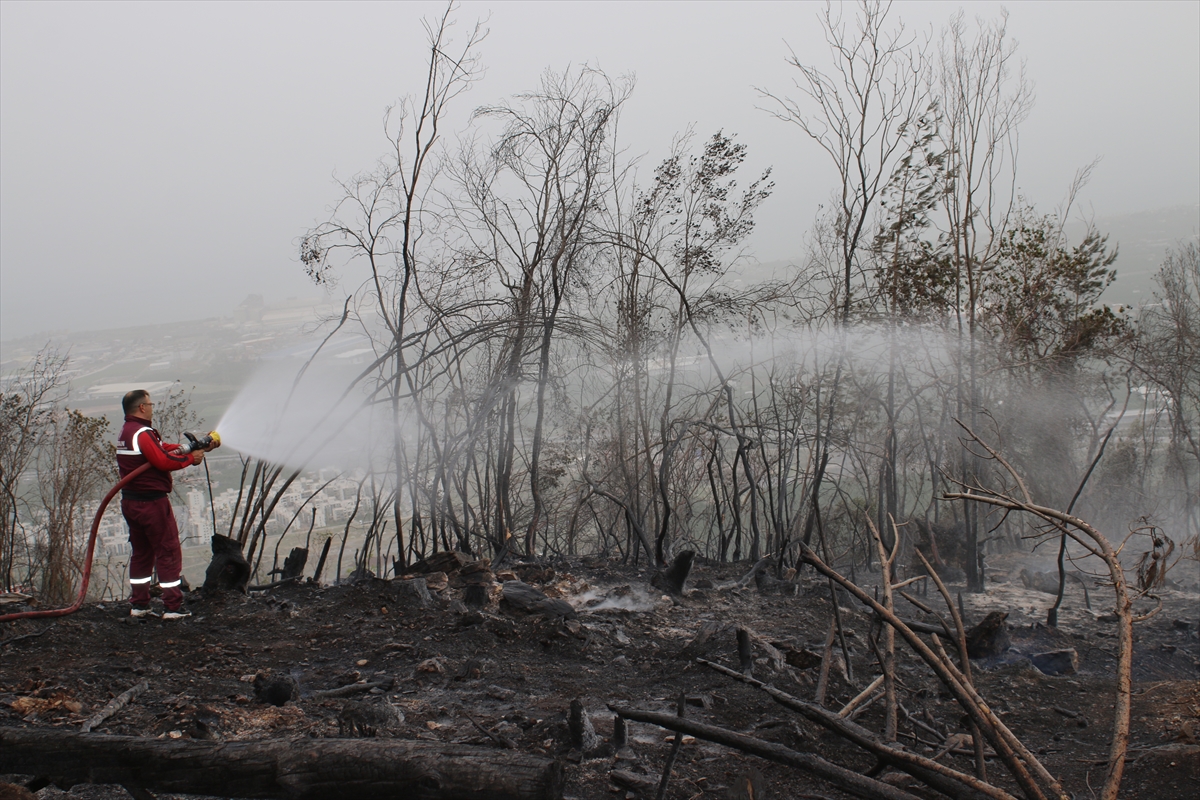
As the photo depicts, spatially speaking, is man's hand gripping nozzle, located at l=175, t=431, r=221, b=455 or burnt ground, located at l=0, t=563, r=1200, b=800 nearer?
burnt ground, located at l=0, t=563, r=1200, b=800

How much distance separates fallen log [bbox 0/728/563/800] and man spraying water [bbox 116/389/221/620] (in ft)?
9.40

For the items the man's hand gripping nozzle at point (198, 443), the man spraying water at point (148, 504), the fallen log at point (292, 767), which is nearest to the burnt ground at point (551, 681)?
the man spraying water at point (148, 504)

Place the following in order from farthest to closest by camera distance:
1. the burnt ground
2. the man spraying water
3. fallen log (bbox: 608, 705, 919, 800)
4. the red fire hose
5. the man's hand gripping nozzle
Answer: the man spraying water
the man's hand gripping nozzle
the red fire hose
the burnt ground
fallen log (bbox: 608, 705, 919, 800)

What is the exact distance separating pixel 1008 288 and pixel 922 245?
419 cm

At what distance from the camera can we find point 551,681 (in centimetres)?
415

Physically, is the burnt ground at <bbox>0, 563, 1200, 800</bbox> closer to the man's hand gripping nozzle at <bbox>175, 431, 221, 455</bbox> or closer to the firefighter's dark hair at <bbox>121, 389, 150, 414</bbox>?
the man's hand gripping nozzle at <bbox>175, 431, 221, 455</bbox>

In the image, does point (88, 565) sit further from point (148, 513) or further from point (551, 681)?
point (551, 681)

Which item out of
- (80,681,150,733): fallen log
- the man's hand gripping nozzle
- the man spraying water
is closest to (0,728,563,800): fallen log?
(80,681,150,733): fallen log

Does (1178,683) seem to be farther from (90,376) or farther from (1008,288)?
(90,376)

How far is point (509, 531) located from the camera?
7.93 meters

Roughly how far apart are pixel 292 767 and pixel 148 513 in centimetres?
367

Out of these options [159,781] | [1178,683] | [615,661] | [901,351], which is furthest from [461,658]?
[901,351]

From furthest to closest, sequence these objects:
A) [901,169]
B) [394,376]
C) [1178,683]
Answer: [901,169] < [394,376] < [1178,683]

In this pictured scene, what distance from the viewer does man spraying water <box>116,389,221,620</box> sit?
191 inches
